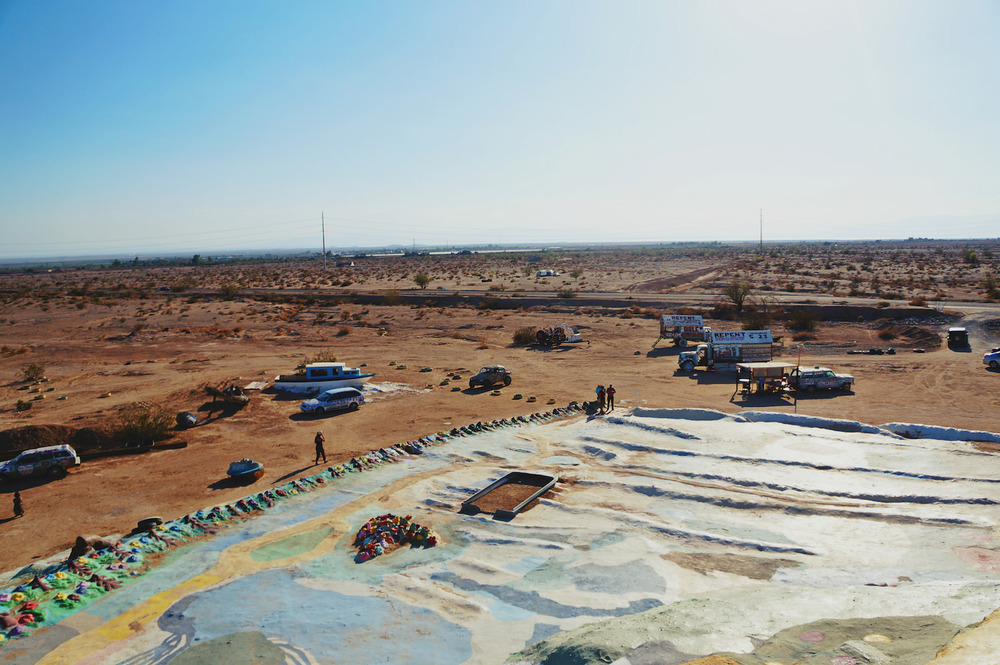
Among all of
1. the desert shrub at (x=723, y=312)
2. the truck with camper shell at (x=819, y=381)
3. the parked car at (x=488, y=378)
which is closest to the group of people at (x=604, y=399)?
the parked car at (x=488, y=378)

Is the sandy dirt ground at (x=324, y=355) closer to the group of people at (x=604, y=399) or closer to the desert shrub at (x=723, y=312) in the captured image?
the group of people at (x=604, y=399)

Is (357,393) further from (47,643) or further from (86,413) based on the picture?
(47,643)

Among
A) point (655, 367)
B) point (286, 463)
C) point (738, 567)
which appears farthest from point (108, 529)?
point (655, 367)

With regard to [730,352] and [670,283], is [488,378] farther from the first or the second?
[670,283]

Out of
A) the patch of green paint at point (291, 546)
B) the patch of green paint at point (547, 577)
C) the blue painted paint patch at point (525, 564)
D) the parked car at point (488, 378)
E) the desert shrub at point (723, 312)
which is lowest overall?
the patch of green paint at point (291, 546)

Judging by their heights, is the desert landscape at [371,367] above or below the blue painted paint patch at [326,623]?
above

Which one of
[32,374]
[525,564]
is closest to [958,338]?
[525,564]
